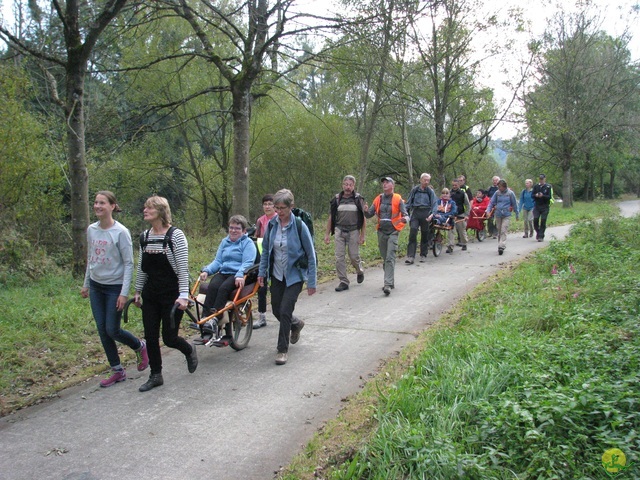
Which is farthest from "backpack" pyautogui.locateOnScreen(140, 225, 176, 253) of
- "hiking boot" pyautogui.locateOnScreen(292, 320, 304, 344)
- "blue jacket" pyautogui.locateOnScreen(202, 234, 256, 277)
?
"hiking boot" pyautogui.locateOnScreen(292, 320, 304, 344)

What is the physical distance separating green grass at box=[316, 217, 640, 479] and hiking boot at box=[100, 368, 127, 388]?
2797 mm

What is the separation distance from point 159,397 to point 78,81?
6.95 m

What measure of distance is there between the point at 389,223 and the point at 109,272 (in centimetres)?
569

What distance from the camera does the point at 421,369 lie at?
5113 mm

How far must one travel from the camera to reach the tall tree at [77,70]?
9.31 metres

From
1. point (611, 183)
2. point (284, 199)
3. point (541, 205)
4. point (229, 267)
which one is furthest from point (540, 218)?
point (611, 183)

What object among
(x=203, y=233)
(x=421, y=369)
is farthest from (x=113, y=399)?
(x=203, y=233)

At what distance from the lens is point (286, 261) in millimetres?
6488

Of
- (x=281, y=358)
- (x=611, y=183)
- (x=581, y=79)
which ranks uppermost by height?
(x=581, y=79)

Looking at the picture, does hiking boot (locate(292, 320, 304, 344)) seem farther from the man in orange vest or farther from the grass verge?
the man in orange vest

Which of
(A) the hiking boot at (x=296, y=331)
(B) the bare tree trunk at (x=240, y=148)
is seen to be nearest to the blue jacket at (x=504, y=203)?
(B) the bare tree trunk at (x=240, y=148)

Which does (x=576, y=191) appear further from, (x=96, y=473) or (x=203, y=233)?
(x=96, y=473)

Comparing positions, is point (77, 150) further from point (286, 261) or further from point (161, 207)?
point (286, 261)

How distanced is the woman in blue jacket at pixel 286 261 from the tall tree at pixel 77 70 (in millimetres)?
5167
